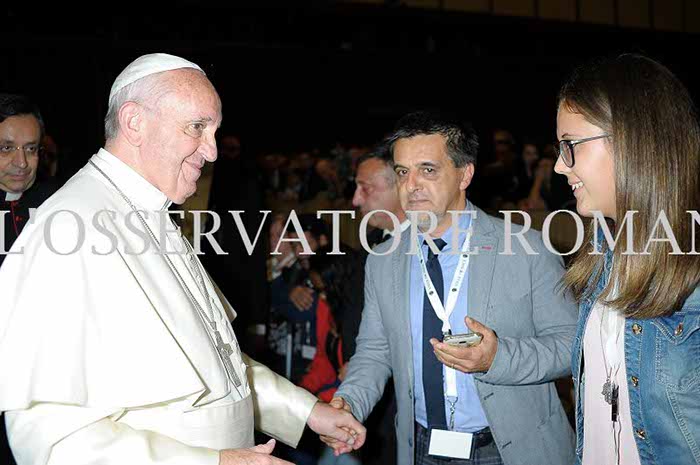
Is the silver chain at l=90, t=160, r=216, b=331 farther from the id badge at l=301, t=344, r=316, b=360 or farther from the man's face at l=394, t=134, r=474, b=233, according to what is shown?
the id badge at l=301, t=344, r=316, b=360

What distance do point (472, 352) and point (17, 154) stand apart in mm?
2101

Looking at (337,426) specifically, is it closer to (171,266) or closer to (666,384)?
(171,266)

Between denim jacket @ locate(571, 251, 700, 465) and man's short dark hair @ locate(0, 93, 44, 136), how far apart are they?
2622 millimetres

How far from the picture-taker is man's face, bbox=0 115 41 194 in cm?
286

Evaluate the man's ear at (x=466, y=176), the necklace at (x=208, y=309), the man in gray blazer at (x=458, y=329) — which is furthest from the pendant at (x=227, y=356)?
the man's ear at (x=466, y=176)

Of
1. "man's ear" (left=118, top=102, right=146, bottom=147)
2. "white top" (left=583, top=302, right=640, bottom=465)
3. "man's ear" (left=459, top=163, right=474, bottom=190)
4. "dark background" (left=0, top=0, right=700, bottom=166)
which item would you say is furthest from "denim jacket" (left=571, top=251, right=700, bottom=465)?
"dark background" (left=0, top=0, right=700, bottom=166)

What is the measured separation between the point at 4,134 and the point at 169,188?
128cm

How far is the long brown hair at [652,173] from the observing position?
63.2 inches

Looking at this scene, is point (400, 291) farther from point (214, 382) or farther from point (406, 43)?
point (406, 43)

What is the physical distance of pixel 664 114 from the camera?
1.62 meters

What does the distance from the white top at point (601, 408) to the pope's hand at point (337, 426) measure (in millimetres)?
900

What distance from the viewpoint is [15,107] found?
2916 mm

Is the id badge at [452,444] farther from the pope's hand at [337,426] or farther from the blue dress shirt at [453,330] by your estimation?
the pope's hand at [337,426]

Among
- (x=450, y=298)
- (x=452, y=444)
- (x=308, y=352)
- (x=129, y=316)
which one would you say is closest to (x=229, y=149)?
(x=308, y=352)
